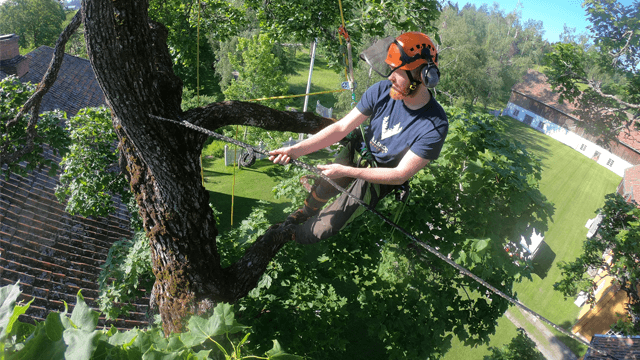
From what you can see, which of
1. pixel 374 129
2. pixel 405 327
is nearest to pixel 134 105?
pixel 374 129

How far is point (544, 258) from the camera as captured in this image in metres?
19.5

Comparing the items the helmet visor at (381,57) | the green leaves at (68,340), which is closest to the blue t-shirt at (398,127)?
the helmet visor at (381,57)

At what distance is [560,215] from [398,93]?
27354 mm

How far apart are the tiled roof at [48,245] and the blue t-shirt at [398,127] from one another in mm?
5104

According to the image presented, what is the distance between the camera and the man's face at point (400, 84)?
10.2 feet

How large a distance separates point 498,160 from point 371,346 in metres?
8.32

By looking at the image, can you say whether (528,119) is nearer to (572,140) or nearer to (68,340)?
(572,140)

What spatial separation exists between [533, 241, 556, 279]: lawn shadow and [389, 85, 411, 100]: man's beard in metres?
18.5

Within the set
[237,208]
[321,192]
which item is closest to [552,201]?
[237,208]

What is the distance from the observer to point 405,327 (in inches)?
188

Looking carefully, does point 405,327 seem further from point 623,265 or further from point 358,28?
point 623,265

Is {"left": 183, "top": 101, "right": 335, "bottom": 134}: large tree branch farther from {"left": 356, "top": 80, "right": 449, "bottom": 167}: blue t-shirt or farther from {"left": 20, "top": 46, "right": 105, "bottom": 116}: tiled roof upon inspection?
{"left": 20, "top": 46, "right": 105, "bottom": 116}: tiled roof

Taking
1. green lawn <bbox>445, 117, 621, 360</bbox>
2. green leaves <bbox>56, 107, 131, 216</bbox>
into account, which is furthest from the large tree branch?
green leaves <bbox>56, 107, 131, 216</bbox>

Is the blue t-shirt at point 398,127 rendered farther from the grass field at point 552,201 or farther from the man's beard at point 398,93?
the grass field at point 552,201
